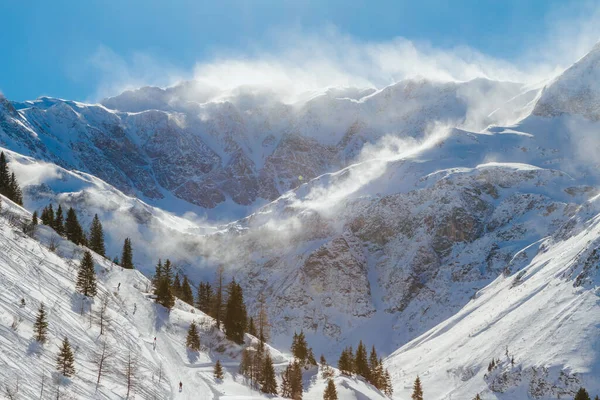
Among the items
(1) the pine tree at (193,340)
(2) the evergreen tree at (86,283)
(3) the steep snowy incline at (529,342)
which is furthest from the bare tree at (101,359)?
(3) the steep snowy incline at (529,342)

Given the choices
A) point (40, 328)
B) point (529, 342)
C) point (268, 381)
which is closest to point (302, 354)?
point (268, 381)

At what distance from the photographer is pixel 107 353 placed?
1672 inches

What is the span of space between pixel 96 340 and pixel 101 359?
4.54 metres

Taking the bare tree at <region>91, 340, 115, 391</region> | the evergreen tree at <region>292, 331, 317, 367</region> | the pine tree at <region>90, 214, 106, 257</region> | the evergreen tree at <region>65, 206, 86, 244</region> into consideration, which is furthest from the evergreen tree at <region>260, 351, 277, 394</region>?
the pine tree at <region>90, 214, 106, 257</region>

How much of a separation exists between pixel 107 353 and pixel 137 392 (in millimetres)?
4805

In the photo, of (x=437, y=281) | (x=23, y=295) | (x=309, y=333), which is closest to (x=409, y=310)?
(x=437, y=281)

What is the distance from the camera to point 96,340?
43.9 m

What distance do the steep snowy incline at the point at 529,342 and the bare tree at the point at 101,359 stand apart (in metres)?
58.2

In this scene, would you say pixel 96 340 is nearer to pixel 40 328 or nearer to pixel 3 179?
pixel 40 328

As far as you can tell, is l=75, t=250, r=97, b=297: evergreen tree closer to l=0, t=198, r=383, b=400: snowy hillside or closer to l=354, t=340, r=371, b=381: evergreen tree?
l=0, t=198, r=383, b=400: snowy hillside

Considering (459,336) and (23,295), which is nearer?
(23,295)

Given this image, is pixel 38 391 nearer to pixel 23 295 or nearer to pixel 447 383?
pixel 23 295

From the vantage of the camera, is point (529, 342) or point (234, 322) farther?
point (529, 342)

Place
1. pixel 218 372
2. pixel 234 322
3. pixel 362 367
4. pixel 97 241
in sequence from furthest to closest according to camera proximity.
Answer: pixel 97 241, pixel 362 367, pixel 234 322, pixel 218 372
